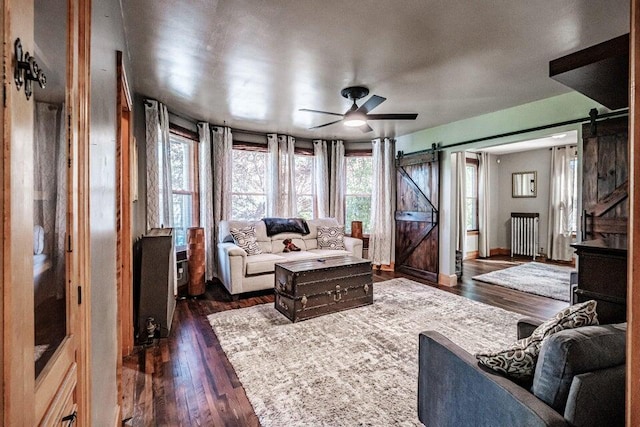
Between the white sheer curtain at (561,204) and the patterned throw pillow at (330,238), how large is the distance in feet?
16.1

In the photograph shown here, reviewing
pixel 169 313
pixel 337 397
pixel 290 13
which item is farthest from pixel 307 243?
pixel 290 13

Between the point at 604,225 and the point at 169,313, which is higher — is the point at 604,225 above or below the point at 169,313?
above

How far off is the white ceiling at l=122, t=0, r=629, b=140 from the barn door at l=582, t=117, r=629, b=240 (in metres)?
0.69

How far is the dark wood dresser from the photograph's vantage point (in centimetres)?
158

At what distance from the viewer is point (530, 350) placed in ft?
3.98

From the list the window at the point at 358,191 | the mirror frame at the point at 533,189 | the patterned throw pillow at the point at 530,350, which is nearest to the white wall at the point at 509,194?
the mirror frame at the point at 533,189

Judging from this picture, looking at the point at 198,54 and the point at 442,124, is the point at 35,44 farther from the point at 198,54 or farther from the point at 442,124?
the point at 442,124

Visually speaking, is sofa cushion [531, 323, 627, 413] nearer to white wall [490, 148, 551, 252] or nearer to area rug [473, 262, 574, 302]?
area rug [473, 262, 574, 302]

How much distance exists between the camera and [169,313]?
310cm

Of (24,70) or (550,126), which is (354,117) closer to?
(550,126)

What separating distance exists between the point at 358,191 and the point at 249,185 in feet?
7.32

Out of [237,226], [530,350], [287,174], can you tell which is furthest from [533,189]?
[530,350]

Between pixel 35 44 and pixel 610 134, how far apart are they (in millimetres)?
4421

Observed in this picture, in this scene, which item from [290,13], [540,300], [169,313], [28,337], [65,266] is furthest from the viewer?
[540,300]
